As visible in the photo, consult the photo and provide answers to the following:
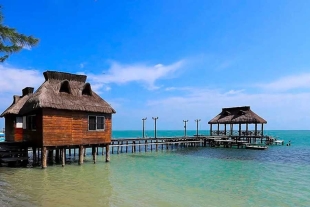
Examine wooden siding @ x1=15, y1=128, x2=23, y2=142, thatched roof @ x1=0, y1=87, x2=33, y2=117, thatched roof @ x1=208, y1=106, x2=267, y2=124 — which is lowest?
wooden siding @ x1=15, y1=128, x2=23, y2=142

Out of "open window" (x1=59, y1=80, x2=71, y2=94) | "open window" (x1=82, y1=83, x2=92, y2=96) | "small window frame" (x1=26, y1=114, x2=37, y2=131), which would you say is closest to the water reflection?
"small window frame" (x1=26, y1=114, x2=37, y2=131)

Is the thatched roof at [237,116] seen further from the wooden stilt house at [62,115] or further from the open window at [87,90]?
the open window at [87,90]

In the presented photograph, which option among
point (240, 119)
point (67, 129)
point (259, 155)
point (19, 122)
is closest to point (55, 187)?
point (67, 129)

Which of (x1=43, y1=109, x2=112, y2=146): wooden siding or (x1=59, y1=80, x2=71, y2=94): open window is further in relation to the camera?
(x1=59, y1=80, x2=71, y2=94): open window

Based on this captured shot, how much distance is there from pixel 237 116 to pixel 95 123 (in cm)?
3148

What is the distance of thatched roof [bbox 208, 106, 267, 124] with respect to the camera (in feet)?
142

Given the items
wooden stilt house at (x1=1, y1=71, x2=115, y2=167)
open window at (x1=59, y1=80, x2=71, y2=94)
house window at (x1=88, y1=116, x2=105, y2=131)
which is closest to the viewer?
wooden stilt house at (x1=1, y1=71, x2=115, y2=167)

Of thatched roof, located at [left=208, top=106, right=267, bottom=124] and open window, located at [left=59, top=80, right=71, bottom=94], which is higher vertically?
open window, located at [left=59, top=80, right=71, bottom=94]

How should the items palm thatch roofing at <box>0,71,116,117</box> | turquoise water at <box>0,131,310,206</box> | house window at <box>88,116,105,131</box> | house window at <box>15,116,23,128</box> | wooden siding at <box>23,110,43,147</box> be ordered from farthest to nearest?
1. house window at <box>15,116,23,128</box>
2. house window at <box>88,116,105,131</box>
3. palm thatch roofing at <box>0,71,116,117</box>
4. wooden siding at <box>23,110,43,147</box>
5. turquoise water at <box>0,131,310,206</box>

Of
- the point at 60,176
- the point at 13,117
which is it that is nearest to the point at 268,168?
the point at 60,176

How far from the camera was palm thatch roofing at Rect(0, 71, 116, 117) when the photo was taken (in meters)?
17.7

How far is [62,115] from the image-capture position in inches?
712

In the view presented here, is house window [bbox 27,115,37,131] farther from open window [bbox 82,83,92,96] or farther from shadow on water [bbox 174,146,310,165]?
shadow on water [bbox 174,146,310,165]

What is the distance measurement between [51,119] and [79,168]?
3895 millimetres
